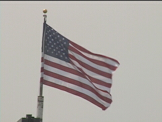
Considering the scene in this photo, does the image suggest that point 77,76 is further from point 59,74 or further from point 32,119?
point 32,119

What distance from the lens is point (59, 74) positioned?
972 inches

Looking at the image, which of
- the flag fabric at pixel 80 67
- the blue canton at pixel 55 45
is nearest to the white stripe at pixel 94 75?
the flag fabric at pixel 80 67

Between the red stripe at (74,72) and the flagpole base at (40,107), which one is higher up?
the red stripe at (74,72)

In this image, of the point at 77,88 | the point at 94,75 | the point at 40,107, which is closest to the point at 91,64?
the point at 94,75

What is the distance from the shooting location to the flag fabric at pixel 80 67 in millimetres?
24828

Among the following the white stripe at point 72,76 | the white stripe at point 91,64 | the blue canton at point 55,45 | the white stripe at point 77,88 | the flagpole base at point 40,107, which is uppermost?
the blue canton at point 55,45

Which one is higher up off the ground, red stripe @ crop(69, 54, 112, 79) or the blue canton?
the blue canton

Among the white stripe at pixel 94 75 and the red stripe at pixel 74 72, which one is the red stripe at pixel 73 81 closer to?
the red stripe at pixel 74 72

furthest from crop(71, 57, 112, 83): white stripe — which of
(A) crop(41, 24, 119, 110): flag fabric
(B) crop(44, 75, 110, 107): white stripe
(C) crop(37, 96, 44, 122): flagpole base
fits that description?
(C) crop(37, 96, 44, 122): flagpole base

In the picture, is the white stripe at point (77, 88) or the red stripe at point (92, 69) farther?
the red stripe at point (92, 69)

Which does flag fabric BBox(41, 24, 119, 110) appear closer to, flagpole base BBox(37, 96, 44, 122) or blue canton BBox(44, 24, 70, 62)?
blue canton BBox(44, 24, 70, 62)

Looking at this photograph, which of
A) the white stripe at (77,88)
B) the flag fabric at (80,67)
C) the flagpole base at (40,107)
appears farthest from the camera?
the flag fabric at (80,67)

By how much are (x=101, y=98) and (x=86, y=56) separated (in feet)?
6.85

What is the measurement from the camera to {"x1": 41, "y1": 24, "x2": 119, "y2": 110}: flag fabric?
977 inches
